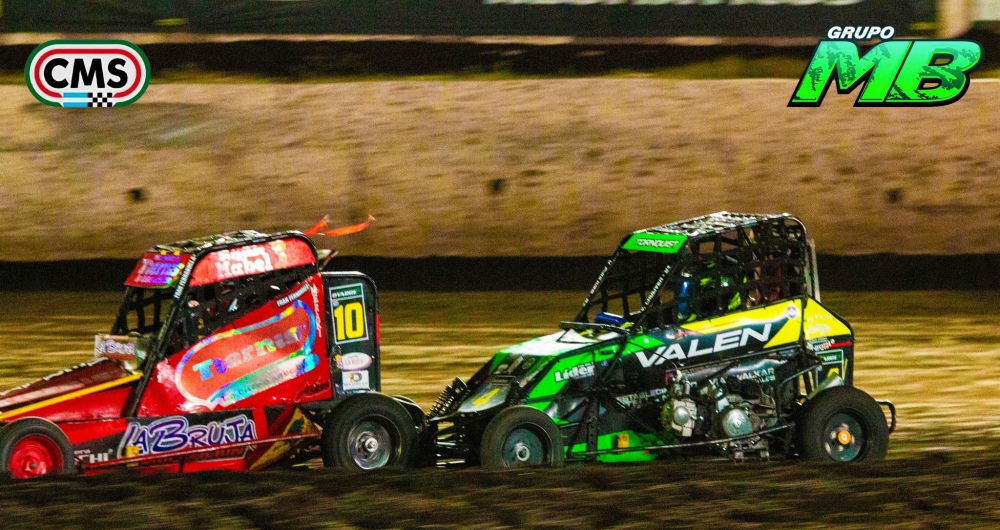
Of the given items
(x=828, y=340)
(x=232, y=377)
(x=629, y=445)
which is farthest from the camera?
(x=828, y=340)

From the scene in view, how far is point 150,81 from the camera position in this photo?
17.6 metres

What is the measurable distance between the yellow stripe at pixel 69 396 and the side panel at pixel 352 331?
4.31 ft

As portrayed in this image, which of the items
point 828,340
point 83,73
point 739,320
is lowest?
point 828,340

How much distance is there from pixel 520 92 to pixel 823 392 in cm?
913

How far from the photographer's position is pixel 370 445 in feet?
27.3

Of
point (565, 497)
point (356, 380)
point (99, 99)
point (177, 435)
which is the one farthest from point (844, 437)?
point (99, 99)

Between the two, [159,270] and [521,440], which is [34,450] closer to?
[159,270]

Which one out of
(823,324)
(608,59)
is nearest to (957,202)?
(608,59)

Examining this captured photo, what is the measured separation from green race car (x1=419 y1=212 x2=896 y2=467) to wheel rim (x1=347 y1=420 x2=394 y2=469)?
293 mm

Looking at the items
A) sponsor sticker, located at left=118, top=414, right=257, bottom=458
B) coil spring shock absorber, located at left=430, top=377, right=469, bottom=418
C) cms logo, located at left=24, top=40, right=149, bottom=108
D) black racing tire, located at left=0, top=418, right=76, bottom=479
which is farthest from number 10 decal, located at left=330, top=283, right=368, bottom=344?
cms logo, located at left=24, top=40, right=149, bottom=108

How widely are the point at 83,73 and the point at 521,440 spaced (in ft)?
36.9

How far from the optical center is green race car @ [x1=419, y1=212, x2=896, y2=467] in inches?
333

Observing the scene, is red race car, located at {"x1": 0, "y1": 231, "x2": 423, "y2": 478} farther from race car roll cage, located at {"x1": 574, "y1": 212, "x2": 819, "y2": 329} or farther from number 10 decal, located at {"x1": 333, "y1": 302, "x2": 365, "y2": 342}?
race car roll cage, located at {"x1": 574, "y1": 212, "x2": 819, "y2": 329}

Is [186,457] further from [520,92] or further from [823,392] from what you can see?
[520,92]
